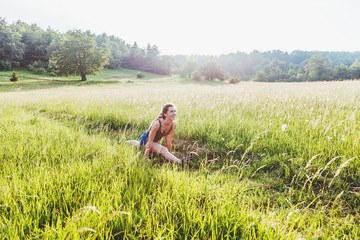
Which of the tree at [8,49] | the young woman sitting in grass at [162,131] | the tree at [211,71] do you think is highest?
the tree at [8,49]

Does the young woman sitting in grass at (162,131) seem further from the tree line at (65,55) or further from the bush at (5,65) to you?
the bush at (5,65)

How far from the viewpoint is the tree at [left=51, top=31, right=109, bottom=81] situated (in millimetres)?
40969

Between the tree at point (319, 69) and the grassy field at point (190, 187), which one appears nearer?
the grassy field at point (190, 187)

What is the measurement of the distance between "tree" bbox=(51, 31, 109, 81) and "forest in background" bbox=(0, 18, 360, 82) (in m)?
2.34

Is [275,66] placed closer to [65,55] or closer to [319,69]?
[319,69]

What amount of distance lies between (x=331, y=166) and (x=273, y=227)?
2.01m

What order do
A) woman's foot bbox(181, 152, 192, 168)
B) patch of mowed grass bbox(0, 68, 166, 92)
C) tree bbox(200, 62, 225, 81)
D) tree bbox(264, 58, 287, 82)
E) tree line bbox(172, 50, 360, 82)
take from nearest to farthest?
woman's foot bbox(181, 152, 192, 168) → patch of mowed grass bbox(0, 68, 166, 92) → tree bbox(200, 62, 225, 81) → tree line bbox(172, 50, 360, 82) → tree bbox(264, 58, 287, 82)

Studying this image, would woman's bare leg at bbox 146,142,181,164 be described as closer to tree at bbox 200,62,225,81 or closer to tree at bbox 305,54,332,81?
→ tree at bbox 200,62,225,81

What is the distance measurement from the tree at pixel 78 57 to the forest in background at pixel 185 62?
234 centimetres

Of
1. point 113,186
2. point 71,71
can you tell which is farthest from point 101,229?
point 71,71

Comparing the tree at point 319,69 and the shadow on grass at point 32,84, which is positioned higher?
the tree at point 319,69

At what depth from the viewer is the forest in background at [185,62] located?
58125mm

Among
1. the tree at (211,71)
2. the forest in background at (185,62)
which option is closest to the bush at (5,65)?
the forest in background at (185,62)

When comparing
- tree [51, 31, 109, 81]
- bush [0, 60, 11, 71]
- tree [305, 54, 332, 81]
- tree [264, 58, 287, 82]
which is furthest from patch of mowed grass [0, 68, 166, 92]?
tree [305, 54, 332, 81]
